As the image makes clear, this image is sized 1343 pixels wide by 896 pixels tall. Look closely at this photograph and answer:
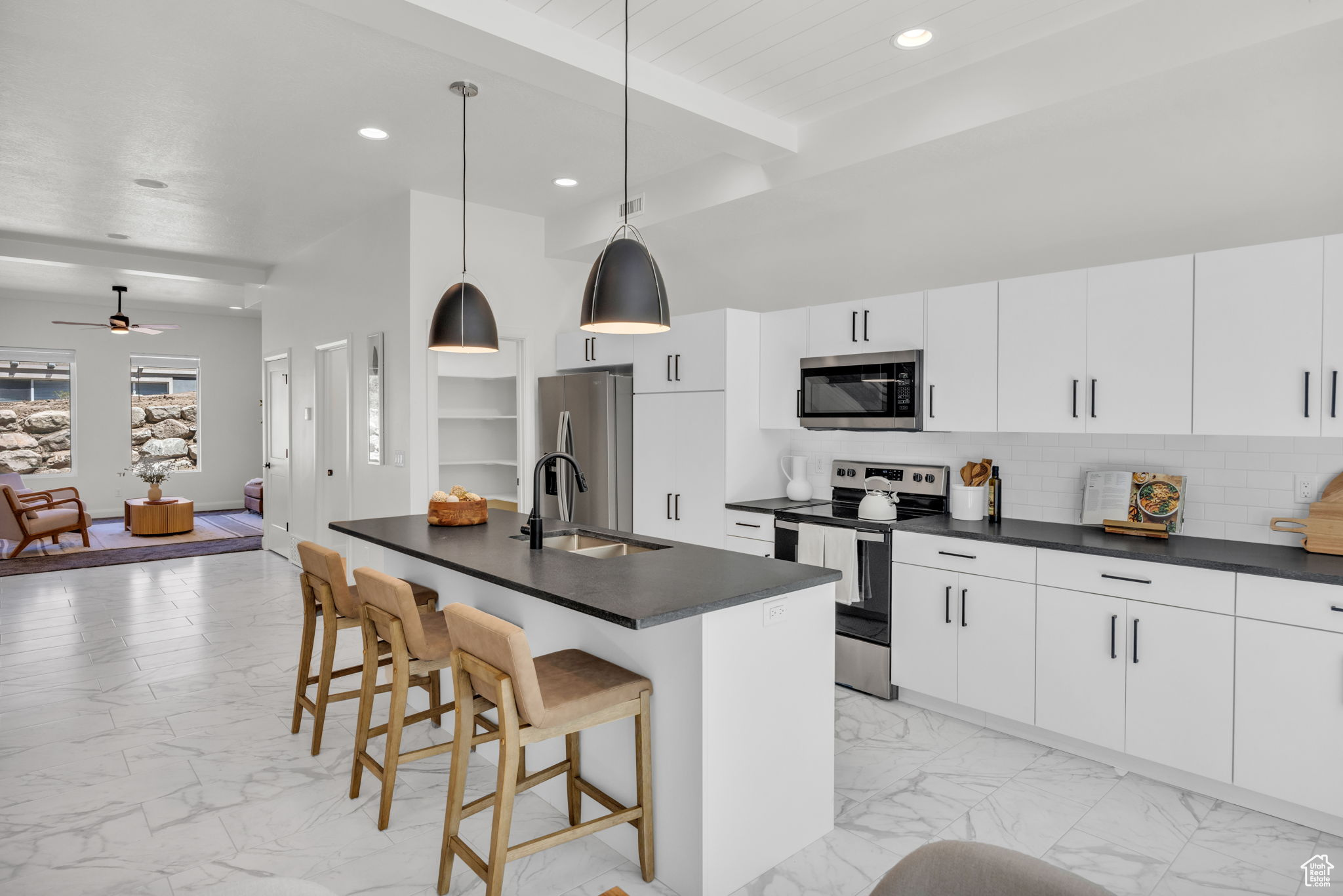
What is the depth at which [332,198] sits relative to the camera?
5379 millimetres

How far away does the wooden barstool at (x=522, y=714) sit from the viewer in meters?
2.03

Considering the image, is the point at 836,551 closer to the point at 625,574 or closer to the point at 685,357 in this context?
the point at 685,357

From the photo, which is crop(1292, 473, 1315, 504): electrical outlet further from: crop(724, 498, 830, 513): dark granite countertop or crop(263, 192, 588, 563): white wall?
crop(263, 192, 588, 563): white wall

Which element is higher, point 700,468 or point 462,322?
point 462,322

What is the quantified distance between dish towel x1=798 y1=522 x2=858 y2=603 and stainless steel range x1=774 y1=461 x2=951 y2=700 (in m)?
0.03

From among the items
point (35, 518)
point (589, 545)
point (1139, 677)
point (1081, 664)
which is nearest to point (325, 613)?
point (589, 545)

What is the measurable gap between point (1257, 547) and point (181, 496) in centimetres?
1250

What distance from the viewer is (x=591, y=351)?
17.8ft

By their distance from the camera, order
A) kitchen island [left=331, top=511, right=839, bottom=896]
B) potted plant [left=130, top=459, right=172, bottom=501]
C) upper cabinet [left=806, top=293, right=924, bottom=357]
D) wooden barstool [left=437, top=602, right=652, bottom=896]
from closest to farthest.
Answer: wooden barstool [left=437, top=602, right=652, bottom=896] → kitchen island [left=331, top=511, right=839, bottom=896] → upper cabinet [left=806, top=293, right=924, bottom=357] → potted plant [left=130, top=459, right=172, bottom=501]

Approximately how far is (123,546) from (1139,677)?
31.5 feet

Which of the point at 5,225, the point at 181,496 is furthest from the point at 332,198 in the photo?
the point at 181,496

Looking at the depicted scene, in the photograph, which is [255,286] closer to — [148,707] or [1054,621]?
[148,707]

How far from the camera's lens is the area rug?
7.41m

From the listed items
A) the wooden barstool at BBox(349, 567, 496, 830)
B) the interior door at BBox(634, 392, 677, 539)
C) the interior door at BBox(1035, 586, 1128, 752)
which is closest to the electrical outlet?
the interior door at BBox(1035, 586, 1128, 752)
